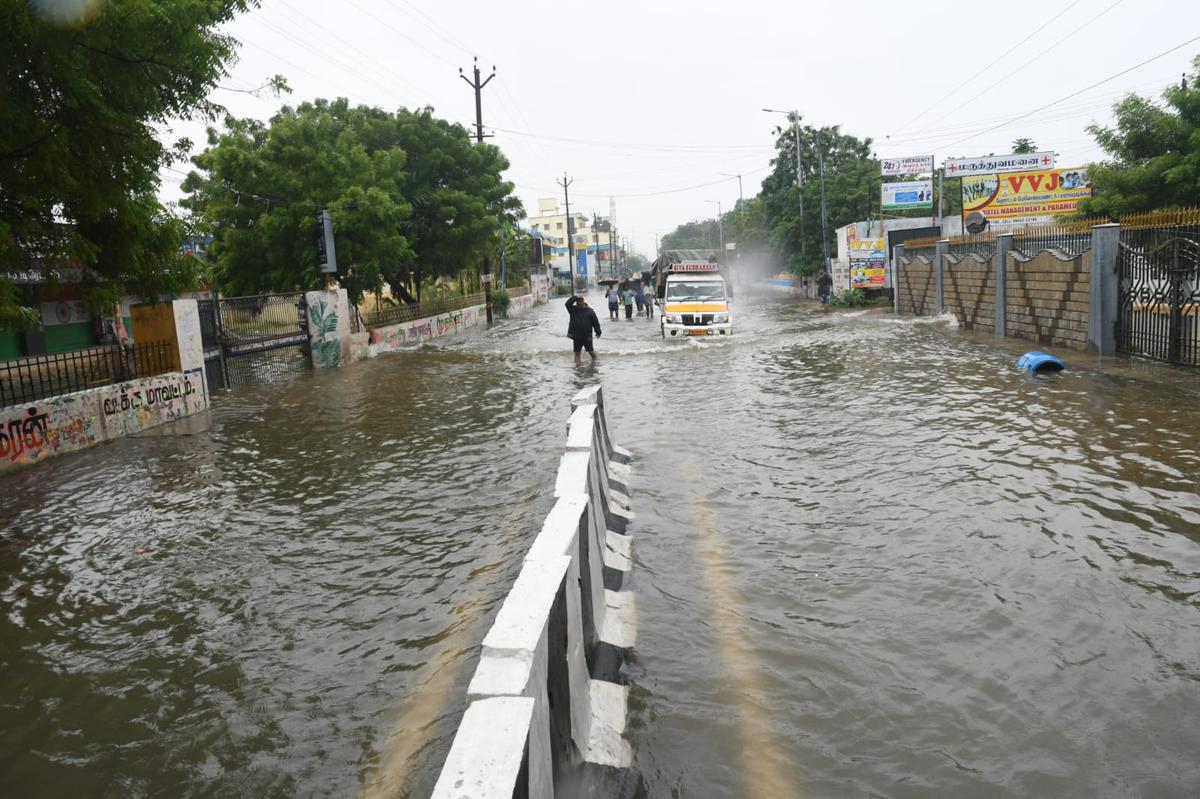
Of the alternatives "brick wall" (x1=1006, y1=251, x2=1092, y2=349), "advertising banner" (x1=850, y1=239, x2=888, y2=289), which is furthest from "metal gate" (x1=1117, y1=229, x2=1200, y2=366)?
"advertising banner" (x1=850, y1=239, x2=888, y2=289)

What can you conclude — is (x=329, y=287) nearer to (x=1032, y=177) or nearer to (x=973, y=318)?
(x=973, y=318)

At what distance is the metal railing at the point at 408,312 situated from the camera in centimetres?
2760

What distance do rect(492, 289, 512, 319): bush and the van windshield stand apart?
771 inches

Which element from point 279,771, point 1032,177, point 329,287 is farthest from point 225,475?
point 1032,177

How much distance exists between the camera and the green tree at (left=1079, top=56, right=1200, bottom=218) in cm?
2209

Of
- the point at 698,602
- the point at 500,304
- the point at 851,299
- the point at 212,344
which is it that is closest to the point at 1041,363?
the point at 698,602

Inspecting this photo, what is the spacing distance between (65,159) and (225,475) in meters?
3.76

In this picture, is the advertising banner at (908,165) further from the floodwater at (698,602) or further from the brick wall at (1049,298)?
the floodwater at (698,602)

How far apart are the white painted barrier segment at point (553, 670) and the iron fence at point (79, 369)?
9.40 m

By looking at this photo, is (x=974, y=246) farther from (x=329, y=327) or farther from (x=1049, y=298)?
(x=329, y=327)

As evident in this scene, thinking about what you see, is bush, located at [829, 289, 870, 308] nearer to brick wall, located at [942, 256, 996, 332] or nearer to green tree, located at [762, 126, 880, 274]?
green tree, located at [762, 126, 880, 274]

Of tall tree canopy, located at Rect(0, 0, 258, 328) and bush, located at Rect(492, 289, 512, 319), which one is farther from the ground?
tall tree canopy, located at Rect(0, 0, 258, 328)

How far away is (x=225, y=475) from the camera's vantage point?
→ 10.0 metres

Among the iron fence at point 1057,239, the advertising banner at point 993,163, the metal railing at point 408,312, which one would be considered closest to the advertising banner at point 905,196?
the advertising banner at point 993,163
